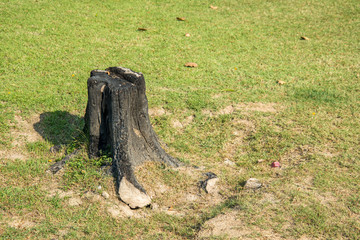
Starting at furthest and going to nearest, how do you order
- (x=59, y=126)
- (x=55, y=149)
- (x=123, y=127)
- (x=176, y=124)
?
(x=176, y=124) < (x=59, y=126) < (x=55, y=149) < (x=123, y=127)

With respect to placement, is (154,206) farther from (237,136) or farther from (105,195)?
(237,136)

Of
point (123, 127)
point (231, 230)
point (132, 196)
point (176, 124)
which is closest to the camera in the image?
point (231, 230)

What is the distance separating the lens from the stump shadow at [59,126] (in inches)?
201

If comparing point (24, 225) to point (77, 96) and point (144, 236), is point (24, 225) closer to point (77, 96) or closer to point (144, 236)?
point (144, 236)

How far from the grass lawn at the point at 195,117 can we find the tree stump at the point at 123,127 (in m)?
0.14

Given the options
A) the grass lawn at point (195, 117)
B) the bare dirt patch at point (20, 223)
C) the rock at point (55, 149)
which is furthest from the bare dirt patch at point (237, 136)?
the bare dirt patch at point (20, 223)

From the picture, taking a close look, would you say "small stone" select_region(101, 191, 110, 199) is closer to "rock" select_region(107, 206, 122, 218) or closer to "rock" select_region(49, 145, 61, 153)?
"rock" select_region(107, 206, 122, 218)

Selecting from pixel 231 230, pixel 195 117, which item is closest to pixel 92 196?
pixel 231 230

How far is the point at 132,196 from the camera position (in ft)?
13.3

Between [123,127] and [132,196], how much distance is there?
A: 0.73 metres

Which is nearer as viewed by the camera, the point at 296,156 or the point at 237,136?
the point at 296,156

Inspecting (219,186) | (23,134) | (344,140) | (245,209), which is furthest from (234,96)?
(23,134)

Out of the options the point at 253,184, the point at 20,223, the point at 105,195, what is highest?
the point at 253,184

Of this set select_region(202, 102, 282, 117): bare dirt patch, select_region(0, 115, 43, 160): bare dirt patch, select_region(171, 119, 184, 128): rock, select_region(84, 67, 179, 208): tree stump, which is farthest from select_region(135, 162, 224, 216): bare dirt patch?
select_region(0, 115, 43, 160): bare dirt patch
